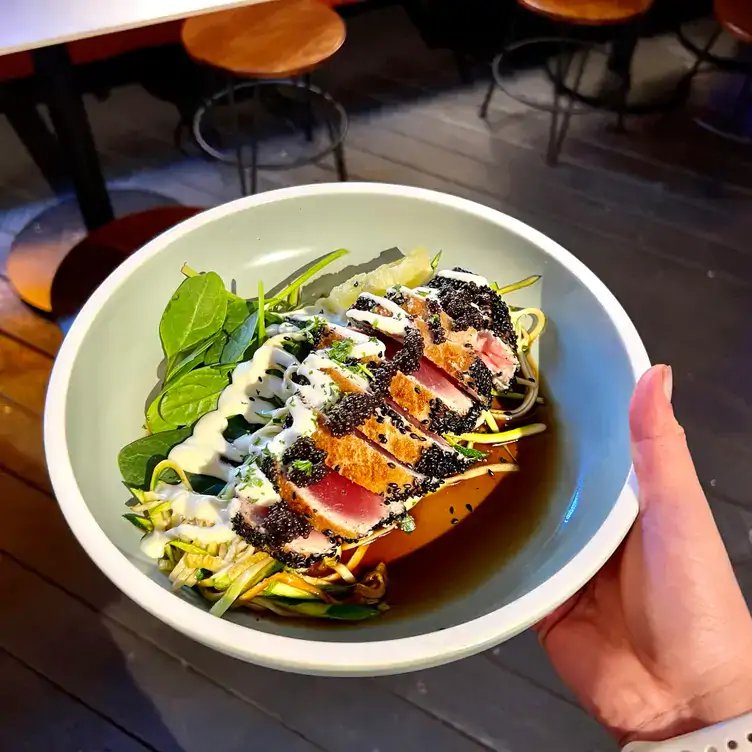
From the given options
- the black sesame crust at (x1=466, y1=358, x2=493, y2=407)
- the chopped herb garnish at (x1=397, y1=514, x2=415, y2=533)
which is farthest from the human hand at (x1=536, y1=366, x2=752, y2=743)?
the chopped herb garnish at (x1=397, y1=514, x2=415, y2=533)

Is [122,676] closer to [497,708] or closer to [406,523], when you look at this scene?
[497,708]

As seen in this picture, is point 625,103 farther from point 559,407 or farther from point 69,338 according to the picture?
point 69,338

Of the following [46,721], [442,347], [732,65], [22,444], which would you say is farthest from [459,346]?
[732,65]

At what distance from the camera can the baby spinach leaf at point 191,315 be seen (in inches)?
42.4

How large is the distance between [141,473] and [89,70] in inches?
106

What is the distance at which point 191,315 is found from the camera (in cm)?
108

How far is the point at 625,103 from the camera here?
3.14 meters

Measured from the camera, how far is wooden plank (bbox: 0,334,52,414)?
1.99 meters

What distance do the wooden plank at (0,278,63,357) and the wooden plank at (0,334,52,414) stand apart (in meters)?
0.03

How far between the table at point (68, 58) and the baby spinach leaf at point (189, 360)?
31.6 inches

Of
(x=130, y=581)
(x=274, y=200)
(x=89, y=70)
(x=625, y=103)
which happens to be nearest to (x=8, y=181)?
(x=89, y=70)

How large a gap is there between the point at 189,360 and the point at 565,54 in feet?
9.56

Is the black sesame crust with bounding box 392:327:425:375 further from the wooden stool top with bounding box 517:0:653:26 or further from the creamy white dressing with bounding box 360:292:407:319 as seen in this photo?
the wooden stool top with bounding box 517:0:653:26

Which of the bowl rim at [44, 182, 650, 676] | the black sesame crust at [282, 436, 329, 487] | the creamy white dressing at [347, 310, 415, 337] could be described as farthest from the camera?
the creamy white dressing at [347, 310, 415, 337]
